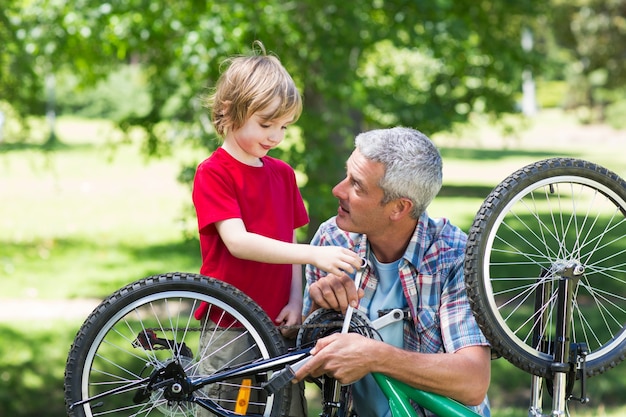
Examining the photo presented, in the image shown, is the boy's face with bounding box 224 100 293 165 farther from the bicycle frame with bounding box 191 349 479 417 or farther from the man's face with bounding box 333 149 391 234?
the bicycle frame with bounding box 191 349 479 417

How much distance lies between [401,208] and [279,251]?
0.47 meters

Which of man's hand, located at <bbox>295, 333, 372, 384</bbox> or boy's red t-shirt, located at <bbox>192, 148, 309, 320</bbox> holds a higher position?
boy's red t-shirt, located at <bbox>192, 148, 309, 320</bbox>

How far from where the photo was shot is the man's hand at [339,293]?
264cm

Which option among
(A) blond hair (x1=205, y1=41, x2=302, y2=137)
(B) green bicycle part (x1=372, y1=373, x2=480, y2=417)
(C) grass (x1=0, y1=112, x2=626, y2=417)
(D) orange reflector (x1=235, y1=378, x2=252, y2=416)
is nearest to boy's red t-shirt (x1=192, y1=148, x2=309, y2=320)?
(A) blond hair (x1=205, y1=41, x2=302, y2=137)

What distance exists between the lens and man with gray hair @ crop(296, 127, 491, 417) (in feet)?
8.41

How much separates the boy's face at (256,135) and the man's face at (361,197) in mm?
252

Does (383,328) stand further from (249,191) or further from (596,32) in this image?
(596,32)

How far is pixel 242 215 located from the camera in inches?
108

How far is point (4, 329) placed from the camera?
9750 mm

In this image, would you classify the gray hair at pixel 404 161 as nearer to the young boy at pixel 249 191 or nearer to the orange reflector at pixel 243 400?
the young boy at pixel 249 191

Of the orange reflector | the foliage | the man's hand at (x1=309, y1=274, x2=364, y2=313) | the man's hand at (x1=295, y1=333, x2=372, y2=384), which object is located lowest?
the orange reflector

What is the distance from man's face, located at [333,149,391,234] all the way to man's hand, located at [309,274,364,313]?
22cm

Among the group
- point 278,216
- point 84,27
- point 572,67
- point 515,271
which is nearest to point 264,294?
point 278,216

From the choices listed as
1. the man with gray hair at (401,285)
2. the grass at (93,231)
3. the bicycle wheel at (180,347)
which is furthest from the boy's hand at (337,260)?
the grass at (93,231)
